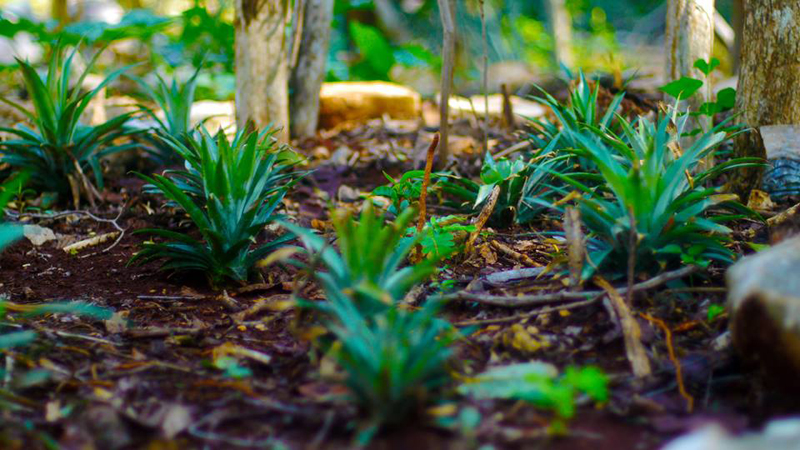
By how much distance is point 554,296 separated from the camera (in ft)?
7.61

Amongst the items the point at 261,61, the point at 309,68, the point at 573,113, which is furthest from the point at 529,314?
the point at 309,68

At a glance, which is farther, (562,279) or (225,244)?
(225,244)

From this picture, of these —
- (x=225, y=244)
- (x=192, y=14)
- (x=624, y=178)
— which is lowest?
(x=225, y=244)

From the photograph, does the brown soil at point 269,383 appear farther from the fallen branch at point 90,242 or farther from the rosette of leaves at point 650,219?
the fallen branch at point 90,242

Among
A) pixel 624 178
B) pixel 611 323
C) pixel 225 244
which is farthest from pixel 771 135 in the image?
pixel 225 244

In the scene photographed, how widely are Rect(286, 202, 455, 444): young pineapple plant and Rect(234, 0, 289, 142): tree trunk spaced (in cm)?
307

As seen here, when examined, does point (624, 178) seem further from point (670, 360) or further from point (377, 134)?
point (377, 134)

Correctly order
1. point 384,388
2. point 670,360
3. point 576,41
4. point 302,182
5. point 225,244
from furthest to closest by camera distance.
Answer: point 576,41 → point 302,182 → point 225,244 → point 670,360 → point 384,388

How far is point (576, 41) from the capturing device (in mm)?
14195

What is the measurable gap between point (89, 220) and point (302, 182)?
53.1 inches

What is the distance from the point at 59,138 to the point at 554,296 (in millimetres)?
3167

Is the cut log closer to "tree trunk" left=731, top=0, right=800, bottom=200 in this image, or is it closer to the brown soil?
"tree trunk" left=731, top=0, right=800, bottom=200

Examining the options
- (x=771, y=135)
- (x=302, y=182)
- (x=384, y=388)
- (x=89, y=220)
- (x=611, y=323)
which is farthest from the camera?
(x=302, y=182)

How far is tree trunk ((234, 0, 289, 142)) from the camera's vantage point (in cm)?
484
